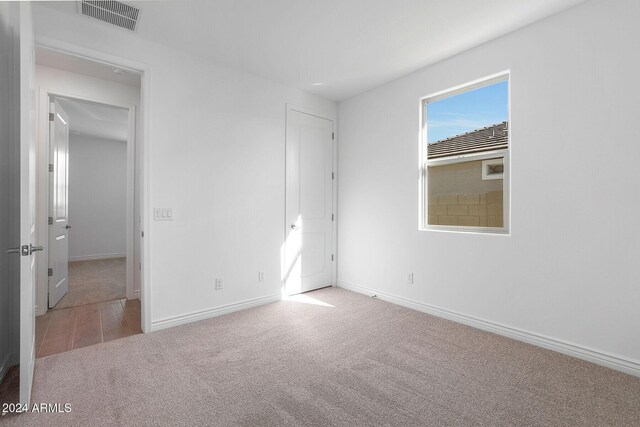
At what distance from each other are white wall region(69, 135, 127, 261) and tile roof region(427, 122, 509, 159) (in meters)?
6.71

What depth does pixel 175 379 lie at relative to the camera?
2.09m

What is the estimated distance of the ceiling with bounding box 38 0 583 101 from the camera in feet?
7.76

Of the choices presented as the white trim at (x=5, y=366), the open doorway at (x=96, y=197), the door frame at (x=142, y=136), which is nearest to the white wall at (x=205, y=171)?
the door frame at (x=142, y=136)

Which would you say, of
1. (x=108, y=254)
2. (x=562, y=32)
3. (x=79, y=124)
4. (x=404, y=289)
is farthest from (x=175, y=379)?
(x=108, y=254)

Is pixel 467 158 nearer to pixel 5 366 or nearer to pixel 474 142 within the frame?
pixel 474 142

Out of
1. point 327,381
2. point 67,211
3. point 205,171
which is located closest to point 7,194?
point 205,171

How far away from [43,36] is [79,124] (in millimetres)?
3933

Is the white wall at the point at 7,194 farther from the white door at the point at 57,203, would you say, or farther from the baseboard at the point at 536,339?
the baseboard at the point at 536,339

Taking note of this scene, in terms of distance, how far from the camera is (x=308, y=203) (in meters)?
4.16

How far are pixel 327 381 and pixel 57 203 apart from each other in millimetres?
3637

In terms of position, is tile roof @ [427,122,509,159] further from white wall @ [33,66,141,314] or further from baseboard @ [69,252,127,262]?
baseboard @ [69,252,127,262]

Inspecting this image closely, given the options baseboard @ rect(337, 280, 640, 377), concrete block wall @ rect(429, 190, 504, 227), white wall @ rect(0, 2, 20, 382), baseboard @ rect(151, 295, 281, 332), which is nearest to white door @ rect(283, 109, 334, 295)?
baseboard @ rect(151, 295, 281, 332)

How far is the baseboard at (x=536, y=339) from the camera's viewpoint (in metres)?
2.21

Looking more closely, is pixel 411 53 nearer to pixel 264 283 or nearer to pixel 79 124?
pixel 264 283
